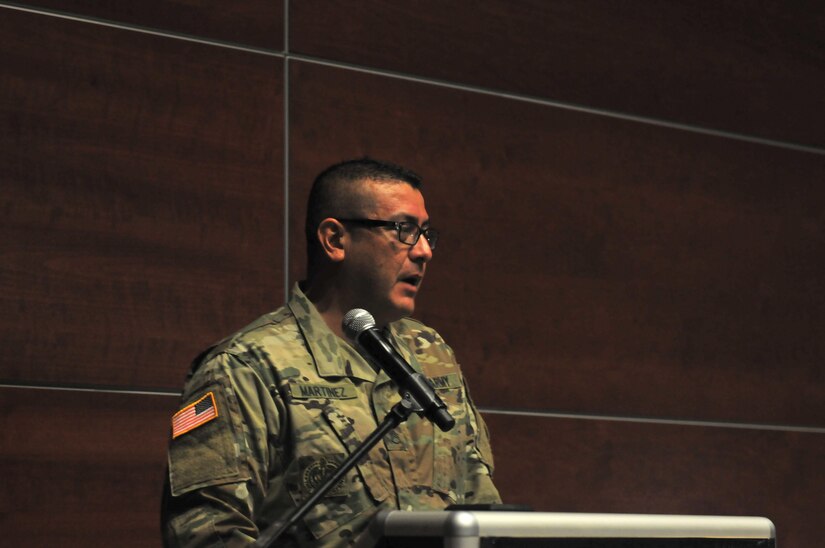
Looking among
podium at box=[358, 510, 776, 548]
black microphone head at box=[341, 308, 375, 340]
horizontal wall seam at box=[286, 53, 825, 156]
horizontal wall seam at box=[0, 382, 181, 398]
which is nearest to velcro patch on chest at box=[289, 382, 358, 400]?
black microphone head at box=[341, 308, 375, 340]

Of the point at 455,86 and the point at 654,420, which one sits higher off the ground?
the point at 455,86

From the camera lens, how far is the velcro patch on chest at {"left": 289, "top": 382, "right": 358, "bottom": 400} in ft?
8.25

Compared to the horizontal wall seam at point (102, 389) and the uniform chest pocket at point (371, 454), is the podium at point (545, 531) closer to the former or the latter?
the uniform chest pocket at point (371, 454)

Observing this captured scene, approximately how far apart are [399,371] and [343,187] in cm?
86

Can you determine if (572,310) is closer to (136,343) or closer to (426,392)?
(136,343)

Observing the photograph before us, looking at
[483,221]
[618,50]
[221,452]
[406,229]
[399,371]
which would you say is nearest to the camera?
[399,371]

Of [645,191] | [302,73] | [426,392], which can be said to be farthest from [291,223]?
[426,392]

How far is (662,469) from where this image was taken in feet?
12.9

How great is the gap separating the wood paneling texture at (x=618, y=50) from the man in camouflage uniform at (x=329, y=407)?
89cm

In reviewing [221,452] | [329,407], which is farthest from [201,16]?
[221,452]

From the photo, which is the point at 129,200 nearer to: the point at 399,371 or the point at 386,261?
the point at 386,261

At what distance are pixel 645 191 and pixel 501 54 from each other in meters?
0.62

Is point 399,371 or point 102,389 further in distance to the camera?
point 102,389

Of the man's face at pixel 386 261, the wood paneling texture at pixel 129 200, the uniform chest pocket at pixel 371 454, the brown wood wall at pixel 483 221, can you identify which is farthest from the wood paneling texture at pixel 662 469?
the uniform chest pocket at pixel 371 454
